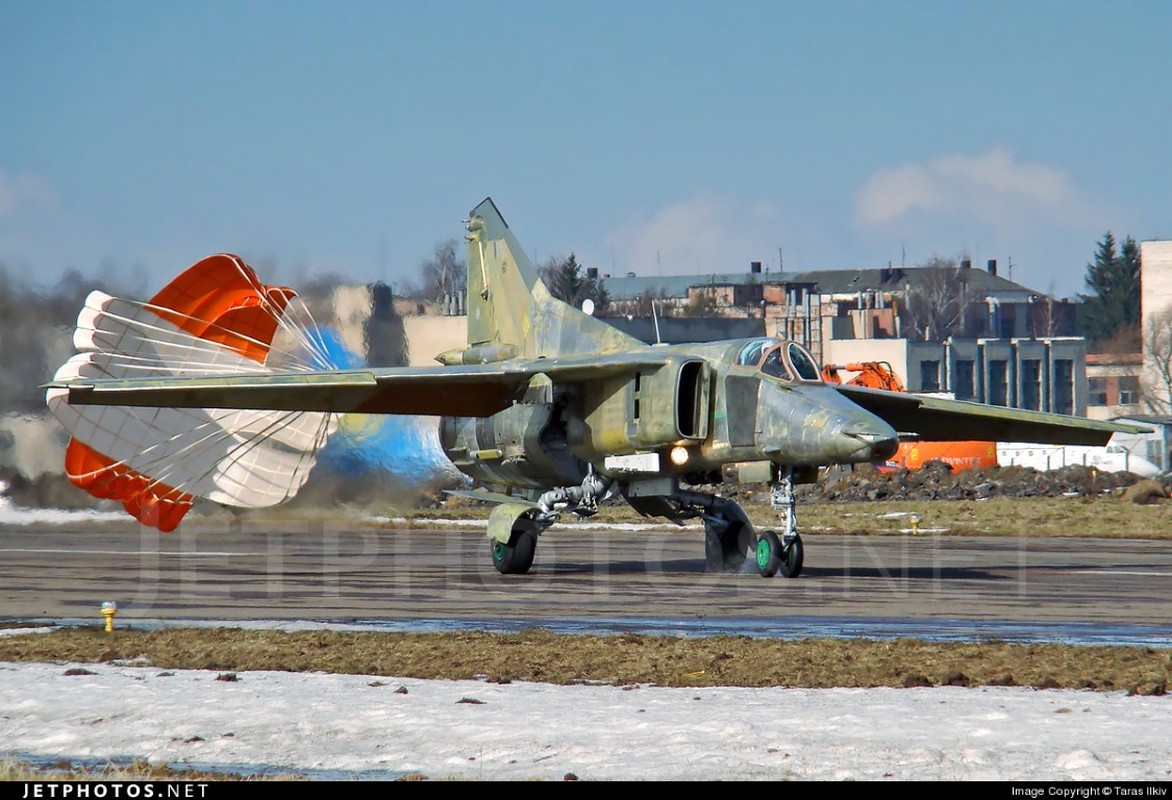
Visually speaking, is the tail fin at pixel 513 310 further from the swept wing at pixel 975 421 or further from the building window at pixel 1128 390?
the building window at pixel 1128 390

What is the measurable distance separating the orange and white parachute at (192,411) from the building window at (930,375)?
6999cm

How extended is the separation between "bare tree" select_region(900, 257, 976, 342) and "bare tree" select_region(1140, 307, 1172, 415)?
20.1 meters

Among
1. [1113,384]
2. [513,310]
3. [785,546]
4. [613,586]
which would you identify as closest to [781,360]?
[785,546]

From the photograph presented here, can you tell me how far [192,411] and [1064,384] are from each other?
82.5 meters

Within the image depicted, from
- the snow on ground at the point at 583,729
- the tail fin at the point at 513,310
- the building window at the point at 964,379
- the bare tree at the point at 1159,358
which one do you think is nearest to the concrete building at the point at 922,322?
the building window at the point at 964,379

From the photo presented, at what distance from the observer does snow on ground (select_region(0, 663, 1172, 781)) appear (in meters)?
7.90

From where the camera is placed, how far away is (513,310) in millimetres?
24094

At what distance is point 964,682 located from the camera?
10859 mm

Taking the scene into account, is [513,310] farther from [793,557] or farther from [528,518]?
[793,557]

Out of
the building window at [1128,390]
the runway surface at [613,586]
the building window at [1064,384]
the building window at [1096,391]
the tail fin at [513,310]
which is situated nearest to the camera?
the runway surface at [613,586]

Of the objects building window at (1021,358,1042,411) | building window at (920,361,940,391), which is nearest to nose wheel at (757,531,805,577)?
building window at (920,361,940,391)

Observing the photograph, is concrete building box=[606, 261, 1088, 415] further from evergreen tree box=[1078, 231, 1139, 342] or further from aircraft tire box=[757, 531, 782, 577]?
aircraft tire box=[757, 531, 782, 577]

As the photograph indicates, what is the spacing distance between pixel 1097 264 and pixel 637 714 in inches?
5169

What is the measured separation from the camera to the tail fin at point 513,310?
2272cm
